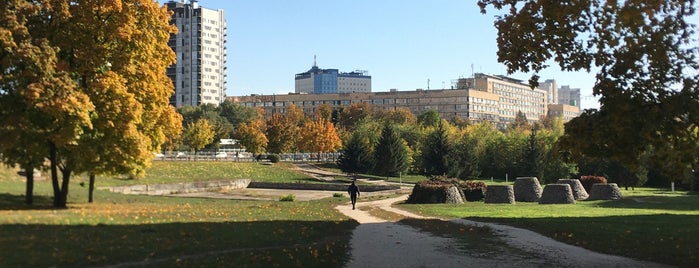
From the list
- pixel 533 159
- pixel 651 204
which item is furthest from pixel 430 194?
pixel 533 159

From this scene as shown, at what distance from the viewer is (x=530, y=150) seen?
76125mm

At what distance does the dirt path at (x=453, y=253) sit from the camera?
13938 millimetres

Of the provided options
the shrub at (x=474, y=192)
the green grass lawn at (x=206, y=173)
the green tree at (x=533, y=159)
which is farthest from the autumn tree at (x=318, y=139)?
the shrub at (x=474, y=192)

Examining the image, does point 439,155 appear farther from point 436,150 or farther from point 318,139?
point 318,139

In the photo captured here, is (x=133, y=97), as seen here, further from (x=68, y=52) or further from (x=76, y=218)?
(x=76, y=218)

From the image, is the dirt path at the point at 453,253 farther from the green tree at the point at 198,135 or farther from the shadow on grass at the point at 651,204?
the green tree at the point at 198,135

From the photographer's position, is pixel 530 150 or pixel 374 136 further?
pixel 374 136

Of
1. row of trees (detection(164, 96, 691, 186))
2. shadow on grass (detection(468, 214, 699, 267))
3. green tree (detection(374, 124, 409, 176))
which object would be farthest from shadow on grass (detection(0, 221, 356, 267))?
green tree (detection(374, 124, 409, 176))

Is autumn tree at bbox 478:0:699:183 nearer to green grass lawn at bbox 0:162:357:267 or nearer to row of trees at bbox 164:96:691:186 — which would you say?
green grass lawn at bbox 0:162:357:267

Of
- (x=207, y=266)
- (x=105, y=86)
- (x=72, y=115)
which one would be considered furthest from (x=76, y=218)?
(x=207, y=266)

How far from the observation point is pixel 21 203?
987 inches

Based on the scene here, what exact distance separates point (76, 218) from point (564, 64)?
1538cm

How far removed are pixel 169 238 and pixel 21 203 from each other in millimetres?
12625

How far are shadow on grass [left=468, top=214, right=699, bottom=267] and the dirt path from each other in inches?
25.8
